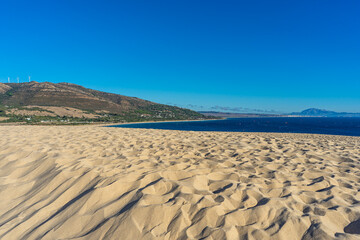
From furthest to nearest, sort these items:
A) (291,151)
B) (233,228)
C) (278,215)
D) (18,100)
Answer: (18,100), (291,151), (278,215), (233,228)

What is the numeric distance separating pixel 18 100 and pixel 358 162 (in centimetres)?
14573

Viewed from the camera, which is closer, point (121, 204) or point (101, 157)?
point (121, 204)

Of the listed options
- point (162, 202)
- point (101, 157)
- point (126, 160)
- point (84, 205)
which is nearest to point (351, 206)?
point (162, 202)

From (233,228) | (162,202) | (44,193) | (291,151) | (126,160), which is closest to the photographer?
(233,228)

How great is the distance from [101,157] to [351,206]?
5.77m

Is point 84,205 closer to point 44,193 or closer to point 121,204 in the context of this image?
point 121,204

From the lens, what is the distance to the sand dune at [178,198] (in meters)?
2.48

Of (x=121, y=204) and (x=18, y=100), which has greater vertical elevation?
(x=18, y=100)

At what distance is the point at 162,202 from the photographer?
2.95m

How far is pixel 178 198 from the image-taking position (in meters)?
3.02

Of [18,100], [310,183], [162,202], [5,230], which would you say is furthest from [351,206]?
[18,100]

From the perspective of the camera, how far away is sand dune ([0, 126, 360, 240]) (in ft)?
8.13

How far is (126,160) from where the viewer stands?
5281mm

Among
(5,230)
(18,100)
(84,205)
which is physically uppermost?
(18,100)
